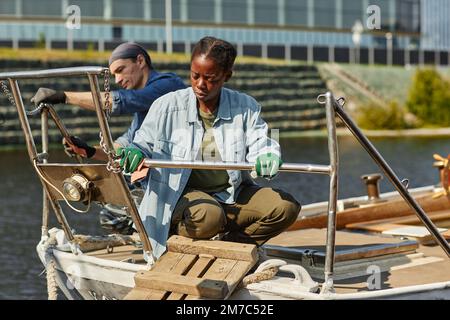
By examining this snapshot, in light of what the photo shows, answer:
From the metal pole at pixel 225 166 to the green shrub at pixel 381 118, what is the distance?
52242 millimetres

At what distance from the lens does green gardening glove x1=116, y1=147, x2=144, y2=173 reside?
21.0 ft

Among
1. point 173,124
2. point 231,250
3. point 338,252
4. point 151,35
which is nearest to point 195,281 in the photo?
point 231,250

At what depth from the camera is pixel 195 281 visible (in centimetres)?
621

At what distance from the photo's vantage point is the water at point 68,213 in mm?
13633

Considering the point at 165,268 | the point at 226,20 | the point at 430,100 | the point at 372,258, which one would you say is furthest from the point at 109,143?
the point at 226,20

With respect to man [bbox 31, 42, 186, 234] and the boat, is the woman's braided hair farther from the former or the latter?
man [bbox 31, 42, 186, 234]

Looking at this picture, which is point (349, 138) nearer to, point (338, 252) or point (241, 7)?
point (241, 7)

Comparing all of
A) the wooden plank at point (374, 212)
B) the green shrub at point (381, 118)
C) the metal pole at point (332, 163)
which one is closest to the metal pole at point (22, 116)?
the metal pole at point (332, 163)

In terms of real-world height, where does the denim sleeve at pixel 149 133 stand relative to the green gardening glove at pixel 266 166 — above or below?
above

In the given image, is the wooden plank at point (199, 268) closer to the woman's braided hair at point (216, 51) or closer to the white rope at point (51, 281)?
the woman's braided hair at point (216, 51)

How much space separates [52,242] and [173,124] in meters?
1.83

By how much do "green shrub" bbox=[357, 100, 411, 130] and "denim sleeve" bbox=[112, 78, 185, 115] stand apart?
50911 mm

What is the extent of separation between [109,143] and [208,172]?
2.88 ft

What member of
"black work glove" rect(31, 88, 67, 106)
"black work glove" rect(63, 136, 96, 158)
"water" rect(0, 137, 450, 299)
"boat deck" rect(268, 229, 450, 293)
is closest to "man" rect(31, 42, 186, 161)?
"black work glove" rect(63, 136, 96, 158)
